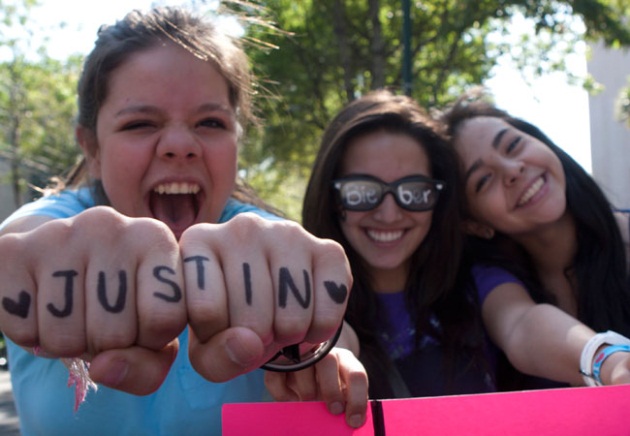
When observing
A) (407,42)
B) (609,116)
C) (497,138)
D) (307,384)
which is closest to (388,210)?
(497,138)

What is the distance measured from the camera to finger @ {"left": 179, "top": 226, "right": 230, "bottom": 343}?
0.84m

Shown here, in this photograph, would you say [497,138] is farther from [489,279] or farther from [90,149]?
→ [90,149]

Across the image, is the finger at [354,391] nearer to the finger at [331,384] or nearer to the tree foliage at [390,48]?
the finger at [331,384]

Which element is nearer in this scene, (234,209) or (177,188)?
(177,188)

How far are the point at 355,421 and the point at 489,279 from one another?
1.46m

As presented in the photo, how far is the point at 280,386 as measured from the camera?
1.29m

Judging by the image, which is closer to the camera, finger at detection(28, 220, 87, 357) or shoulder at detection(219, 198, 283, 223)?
finger at detection(28, 220, 87, 357)

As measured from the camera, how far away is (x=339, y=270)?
3.06 ft

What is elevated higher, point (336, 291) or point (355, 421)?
point (336, 291)

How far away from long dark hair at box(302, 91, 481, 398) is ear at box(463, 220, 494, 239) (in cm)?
13

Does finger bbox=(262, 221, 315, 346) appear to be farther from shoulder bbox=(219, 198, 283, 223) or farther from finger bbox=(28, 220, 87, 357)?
shoulder bbox=(219, 198, 283, 223)

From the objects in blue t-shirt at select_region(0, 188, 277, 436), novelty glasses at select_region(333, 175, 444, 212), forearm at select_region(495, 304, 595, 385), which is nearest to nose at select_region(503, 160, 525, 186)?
novelty glasses at select_region(333, 175, 444, 212)

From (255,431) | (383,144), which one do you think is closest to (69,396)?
(255,431)

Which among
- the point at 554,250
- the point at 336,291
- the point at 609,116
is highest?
the point at 336,291
